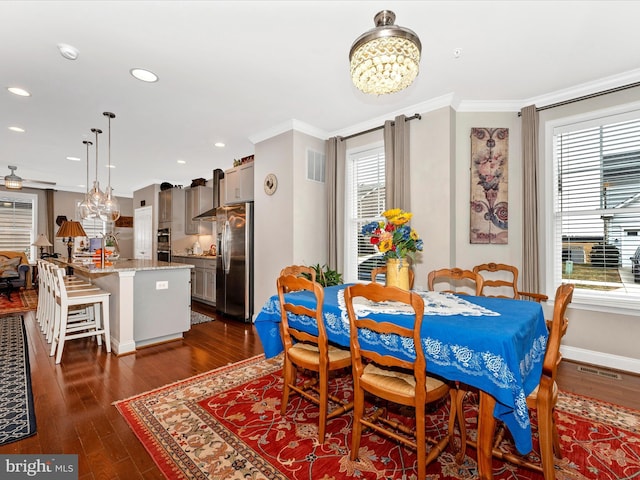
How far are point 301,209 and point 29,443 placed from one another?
10.9ft

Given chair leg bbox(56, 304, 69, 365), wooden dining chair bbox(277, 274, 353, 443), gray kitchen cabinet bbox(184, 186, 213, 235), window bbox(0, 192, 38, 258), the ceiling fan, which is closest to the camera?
wooden dining chair bbox(277, 274, 353, 443)

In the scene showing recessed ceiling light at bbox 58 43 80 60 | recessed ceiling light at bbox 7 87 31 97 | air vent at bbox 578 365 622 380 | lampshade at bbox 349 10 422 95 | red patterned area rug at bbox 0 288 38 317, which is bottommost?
air vent at bbox 578 365 622 380

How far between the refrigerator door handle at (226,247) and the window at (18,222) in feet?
22.8

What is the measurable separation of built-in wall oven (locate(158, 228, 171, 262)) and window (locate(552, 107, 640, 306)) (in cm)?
756

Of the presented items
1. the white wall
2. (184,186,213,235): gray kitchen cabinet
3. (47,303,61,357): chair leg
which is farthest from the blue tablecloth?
(184,186,213,235): gray kitchen cabinet

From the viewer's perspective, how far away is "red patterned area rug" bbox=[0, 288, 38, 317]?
5.49m

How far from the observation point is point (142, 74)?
3.03 metres

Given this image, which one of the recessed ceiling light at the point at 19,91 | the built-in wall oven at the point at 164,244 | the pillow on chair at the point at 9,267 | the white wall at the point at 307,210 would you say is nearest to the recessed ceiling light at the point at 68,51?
the recessed ceiling light at the point at 19,91

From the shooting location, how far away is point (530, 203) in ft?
11.0

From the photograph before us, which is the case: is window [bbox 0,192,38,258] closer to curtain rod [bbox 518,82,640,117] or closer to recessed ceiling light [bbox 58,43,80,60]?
recessed ceiling light [bbox 58,43,80,60]

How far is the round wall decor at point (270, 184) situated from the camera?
443 centimetres

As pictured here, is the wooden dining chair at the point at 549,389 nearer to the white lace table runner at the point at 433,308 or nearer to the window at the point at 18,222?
the white lace table runner at the point at 433,308

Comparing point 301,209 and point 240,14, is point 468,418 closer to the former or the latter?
point 301,209

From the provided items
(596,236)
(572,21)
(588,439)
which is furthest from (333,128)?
(588,439)
